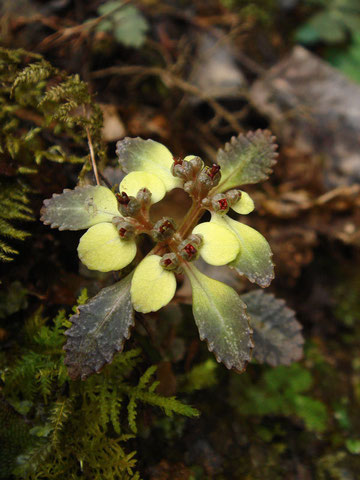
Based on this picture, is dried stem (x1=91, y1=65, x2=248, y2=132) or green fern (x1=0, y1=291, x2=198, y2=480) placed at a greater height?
dried stem (x1=91, y1=65, x2=248, y2=132)

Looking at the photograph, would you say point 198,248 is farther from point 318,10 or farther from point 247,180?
point 318,10

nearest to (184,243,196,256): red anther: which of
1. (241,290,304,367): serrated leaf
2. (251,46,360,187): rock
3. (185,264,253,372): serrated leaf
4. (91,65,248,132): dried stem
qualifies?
(185,264,253,372): serrated leaf

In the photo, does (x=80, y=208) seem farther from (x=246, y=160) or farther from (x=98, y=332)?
(x=246, y=160)

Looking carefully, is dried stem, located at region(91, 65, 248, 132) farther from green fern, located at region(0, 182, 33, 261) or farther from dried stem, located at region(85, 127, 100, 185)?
green fern, located at region(0, 182, 33, 261)

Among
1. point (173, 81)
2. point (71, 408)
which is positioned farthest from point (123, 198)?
point (173, 81)

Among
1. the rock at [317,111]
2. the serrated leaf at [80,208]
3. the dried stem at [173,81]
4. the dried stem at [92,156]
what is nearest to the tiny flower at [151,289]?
the serrated leaf at [80,208]

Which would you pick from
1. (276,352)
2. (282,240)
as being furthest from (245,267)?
(282,240)

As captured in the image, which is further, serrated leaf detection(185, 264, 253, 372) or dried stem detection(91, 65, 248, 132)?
dried stem detection(91, 65, 248, 132)
